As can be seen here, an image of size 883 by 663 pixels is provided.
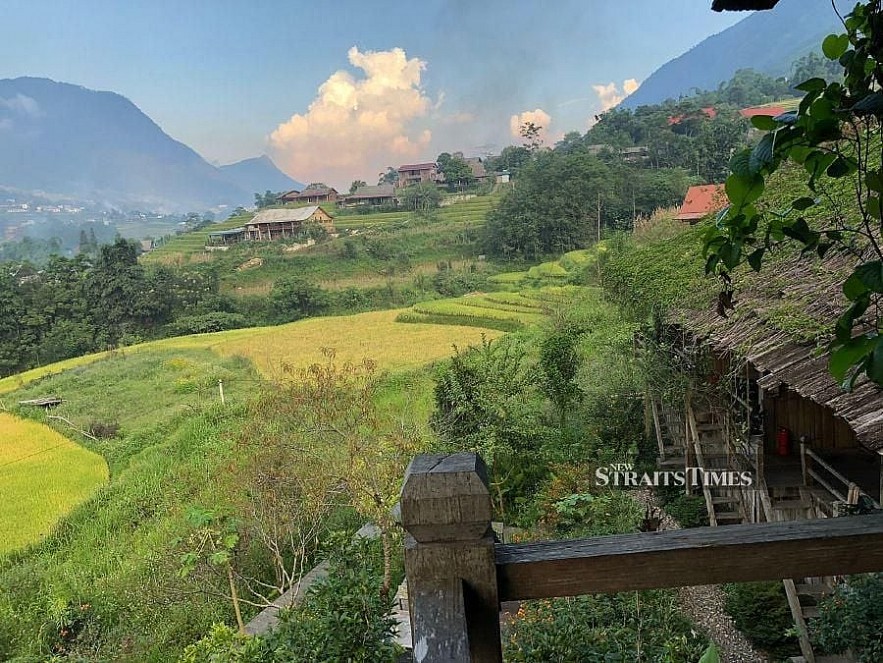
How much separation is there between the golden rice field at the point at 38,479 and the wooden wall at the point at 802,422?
9636 mm

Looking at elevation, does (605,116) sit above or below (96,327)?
above

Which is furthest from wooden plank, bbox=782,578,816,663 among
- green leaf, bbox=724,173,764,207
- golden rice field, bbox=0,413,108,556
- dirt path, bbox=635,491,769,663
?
golden rice field, bbox=0,413,108,556

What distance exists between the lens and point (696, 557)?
663mm

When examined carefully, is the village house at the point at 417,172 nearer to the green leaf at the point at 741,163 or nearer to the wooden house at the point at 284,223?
the wooden house at the point at 284,223

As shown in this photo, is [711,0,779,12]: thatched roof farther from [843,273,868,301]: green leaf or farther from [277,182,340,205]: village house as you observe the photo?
[277,182,340,205]: village house

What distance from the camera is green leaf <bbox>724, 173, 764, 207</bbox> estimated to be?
1.75 feet

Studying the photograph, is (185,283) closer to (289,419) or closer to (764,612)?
(289,419)

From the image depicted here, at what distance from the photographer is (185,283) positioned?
81.5ft

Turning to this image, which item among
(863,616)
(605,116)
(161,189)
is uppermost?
(161,189)

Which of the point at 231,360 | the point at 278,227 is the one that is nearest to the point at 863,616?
the point at 231,360

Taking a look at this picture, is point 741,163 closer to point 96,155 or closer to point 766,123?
point 766,123

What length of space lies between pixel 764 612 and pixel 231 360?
14.9 m

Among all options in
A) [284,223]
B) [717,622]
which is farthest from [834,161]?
[284,223]

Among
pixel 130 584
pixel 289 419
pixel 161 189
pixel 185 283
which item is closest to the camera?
pixel 289 419
